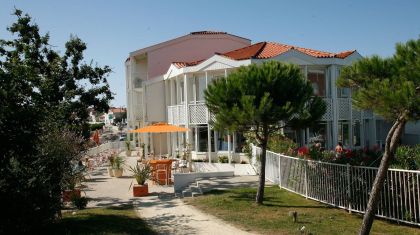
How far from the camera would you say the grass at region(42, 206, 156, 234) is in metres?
11.0

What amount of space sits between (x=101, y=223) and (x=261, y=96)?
5910 millimetres

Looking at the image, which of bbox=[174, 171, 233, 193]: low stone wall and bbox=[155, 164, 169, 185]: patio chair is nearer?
bbox=[174, 171, 233, 193]: low stone wall

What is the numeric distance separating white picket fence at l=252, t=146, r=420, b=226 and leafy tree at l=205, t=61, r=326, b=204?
1955 millimetres

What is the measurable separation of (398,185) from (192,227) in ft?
17.8

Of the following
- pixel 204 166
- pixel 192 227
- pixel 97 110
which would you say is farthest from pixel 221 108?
pixel 97 110

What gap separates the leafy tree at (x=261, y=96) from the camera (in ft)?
41.9

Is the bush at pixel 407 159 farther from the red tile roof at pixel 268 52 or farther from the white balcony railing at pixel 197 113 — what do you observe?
the white balcony railing at pixel 197 113

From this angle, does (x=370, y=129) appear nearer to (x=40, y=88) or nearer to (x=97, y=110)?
(x=97, y=110)

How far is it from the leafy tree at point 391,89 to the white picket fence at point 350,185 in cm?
241

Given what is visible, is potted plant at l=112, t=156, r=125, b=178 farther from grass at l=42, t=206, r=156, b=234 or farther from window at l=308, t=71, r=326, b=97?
window at l=308, t=71, r=326, b=97

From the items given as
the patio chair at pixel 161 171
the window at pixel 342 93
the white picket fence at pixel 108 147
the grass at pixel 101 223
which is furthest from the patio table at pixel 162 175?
the white picket fence at pixel 108 147

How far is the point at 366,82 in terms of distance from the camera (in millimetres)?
9062

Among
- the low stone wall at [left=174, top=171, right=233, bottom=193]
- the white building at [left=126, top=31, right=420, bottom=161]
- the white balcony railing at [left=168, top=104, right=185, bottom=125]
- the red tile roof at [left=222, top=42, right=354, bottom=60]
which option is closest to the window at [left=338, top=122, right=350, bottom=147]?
the white building at [left=126, top=31, right=420, bottom=161]

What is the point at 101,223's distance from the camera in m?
11.9
